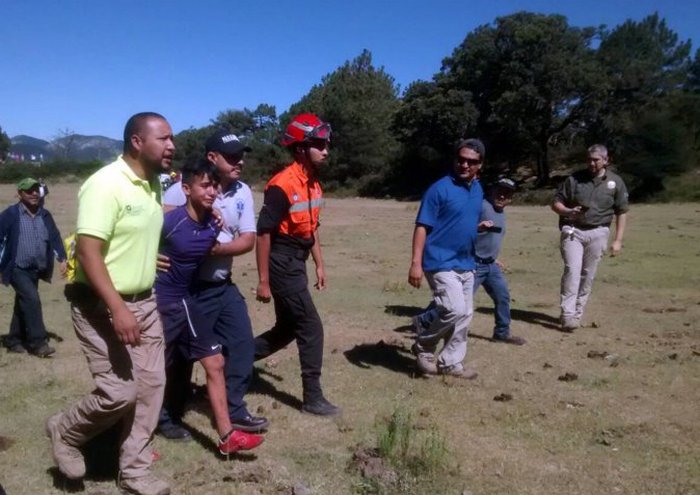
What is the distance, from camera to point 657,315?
29.2 ft

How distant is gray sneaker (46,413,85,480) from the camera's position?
3.75 m

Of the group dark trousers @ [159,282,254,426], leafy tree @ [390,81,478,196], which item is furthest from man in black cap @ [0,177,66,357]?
leafy tree @ [390,81,478,196]

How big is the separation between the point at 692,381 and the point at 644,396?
2.24 feet

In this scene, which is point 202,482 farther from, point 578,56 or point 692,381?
point 578,56

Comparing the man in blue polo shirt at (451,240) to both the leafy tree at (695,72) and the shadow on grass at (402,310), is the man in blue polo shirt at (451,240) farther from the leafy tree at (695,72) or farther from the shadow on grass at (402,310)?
the leafy tree at (695,72)

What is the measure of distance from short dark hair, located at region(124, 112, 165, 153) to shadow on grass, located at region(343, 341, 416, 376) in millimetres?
3613

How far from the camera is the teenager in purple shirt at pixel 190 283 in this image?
13.7 feet

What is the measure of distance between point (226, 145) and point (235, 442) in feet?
6.10

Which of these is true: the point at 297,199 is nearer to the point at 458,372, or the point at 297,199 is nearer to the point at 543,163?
the point at 458,372

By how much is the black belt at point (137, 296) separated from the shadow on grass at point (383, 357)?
316 cm

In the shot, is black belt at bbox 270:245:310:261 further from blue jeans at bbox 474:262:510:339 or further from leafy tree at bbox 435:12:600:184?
leafy tree at bbox 435:12:600:184

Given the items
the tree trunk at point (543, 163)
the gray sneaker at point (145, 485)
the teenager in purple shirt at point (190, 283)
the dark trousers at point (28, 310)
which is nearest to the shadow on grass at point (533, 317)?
the teenager in purple shirt at point (190, 283)

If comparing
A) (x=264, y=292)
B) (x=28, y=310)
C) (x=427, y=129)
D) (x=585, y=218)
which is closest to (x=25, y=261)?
(x=28, y=310)

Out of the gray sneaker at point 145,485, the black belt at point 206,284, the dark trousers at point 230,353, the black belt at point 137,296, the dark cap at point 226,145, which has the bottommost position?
the gray sneaker at point 145,485
